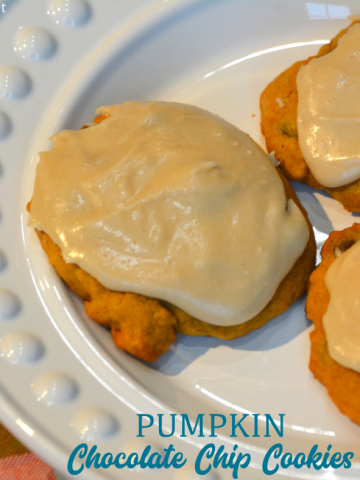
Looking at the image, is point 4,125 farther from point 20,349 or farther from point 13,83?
point 20,349

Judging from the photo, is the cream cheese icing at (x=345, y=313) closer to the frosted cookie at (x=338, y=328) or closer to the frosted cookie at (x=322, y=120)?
the frosted cookie at (x=338, y=328)

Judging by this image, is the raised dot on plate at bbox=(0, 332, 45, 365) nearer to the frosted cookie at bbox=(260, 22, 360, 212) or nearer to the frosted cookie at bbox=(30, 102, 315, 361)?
the frosted cookie at bbox=(30, 102, 315, 361)

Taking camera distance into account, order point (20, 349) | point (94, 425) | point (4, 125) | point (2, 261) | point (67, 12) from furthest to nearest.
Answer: point (67, 12) < point (4, 125) < point (2, 261) < point (20, 349) < point (94, 425)

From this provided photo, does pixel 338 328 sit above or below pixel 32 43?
below

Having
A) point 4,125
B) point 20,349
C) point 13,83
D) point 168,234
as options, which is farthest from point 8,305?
point 13,83

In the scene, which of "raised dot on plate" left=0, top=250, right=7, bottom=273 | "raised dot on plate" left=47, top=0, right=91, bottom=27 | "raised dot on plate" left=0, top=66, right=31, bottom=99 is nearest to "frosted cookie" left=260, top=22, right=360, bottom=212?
"raised dot on plate" left=47, top=0, right=91, bottom=27

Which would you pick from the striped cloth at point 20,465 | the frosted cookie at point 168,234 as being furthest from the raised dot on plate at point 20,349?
the striped cloth at point 20,465
